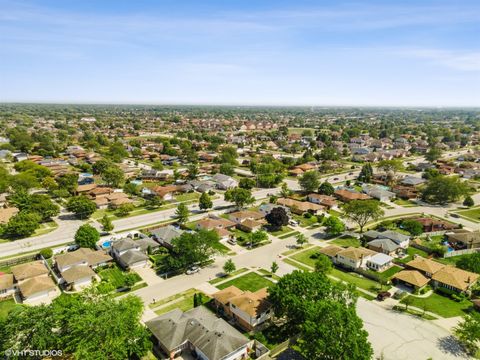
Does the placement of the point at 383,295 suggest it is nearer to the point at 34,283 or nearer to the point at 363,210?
the point at 363,210

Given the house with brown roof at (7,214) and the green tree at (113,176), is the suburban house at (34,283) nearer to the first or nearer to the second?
the house with brown roof at (7,214)

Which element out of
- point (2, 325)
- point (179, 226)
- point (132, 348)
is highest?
point (2, 325)

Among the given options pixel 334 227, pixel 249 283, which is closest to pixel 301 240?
pixel 334 227

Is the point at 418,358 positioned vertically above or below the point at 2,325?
below

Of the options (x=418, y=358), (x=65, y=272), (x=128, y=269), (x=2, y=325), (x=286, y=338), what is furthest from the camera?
(x=128, y=269)

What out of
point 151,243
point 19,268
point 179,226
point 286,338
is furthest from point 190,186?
point 286,338

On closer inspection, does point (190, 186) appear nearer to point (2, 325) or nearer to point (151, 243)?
point (151, 243)

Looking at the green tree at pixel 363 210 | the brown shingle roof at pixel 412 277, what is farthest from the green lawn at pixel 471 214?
the brown shingle roof at pixel 412 277
